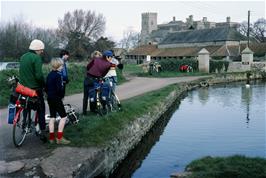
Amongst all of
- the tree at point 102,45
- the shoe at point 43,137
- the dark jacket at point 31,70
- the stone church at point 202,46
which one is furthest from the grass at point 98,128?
the tree at point 102,45

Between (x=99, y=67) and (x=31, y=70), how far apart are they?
10.7 ft

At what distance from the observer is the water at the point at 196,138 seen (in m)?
11.2

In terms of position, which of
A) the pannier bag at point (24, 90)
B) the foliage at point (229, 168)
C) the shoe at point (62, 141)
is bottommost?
the foliage at point (229, 168)

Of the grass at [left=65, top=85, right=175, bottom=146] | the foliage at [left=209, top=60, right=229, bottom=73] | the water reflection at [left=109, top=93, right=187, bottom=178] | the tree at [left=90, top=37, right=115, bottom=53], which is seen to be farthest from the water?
the tree at [left=90, top=37, right=115, bottom=53]

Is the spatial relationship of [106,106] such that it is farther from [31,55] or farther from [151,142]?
[31,55]

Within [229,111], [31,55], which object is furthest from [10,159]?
[229,111]

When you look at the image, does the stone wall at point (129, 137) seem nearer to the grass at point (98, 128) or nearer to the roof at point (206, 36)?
the grass at point (98, 128)

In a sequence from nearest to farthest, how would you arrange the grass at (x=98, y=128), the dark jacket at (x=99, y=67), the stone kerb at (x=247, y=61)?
1. the grass at (x=98, y=128)
2. the dark jacket at (x=99, y=67)
3. the stone kerb at (x=247, y=61)

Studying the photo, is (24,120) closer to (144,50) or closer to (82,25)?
(82,25)

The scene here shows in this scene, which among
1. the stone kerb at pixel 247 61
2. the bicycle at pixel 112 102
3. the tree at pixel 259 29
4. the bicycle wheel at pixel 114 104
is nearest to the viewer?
the bicycle at pixel 112 102

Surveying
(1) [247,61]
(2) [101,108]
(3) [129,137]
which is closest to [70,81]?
(2) [101,108]

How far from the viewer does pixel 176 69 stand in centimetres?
4538

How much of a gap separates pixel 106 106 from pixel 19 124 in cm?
377

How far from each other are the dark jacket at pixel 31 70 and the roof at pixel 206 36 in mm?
68337
